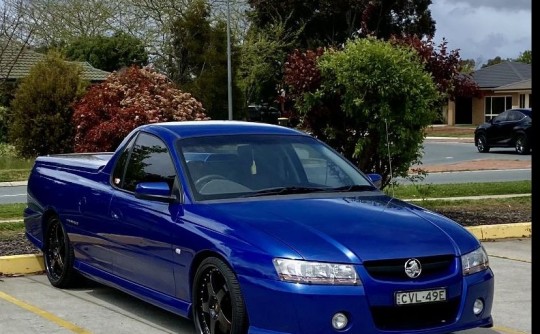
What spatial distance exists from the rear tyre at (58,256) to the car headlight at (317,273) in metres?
3.26

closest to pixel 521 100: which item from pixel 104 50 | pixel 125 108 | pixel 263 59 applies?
pixel 263 59

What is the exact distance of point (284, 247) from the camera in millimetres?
5090

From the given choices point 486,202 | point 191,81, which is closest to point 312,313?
point 486,202

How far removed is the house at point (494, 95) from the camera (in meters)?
55.1

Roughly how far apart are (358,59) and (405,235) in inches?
245

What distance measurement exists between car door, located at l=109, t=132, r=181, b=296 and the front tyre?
0.40m

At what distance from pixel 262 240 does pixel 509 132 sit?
90.3 ft

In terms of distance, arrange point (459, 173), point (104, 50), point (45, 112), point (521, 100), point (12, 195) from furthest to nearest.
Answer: point (521, 100) < point (104, 50) < point (45, 112) < point (459, 173) < point (12, 195)

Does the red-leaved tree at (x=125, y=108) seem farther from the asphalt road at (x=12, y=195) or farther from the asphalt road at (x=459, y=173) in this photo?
the asphalt road at (x=459, y=173)

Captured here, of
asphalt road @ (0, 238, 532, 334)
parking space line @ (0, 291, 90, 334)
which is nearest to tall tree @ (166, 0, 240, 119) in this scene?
asphalt road @ (0, 238, 532, 334)

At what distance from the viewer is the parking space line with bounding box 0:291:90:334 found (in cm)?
639

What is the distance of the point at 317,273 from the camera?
498 cm

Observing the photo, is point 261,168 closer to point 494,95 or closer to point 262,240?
point 262,240

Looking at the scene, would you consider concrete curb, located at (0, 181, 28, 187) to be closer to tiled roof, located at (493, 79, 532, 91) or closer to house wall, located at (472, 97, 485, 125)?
tiled roof, located at (493, 79, 532, 91)
